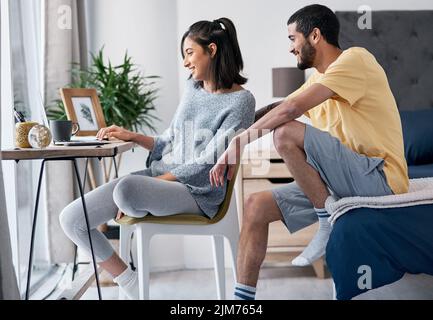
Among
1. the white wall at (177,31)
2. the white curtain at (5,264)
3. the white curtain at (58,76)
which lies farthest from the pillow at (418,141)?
the white curtain at (5,264)

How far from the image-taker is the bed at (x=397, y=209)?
188 cm

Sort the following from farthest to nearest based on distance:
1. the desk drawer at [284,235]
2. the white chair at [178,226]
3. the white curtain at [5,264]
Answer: the desk drawer at [284,235], the white chair at [178,226], the white curtain at [5,264]

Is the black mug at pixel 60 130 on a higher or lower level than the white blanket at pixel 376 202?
higher

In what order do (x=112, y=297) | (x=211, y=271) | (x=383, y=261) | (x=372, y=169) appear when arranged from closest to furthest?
(x=383, y=261)
(x=372, y=169)
(x=112, y=297)
(x=211, y=271)

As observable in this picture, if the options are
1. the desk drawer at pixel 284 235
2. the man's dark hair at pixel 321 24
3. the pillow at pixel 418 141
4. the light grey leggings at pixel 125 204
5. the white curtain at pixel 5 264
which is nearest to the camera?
the white curtain at pixel 5 264

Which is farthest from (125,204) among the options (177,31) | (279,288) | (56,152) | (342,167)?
(177,31)

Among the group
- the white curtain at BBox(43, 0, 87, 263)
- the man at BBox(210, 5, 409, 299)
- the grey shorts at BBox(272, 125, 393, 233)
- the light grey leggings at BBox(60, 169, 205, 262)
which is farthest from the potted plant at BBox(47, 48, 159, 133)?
the grey shorts at BBox(272, 125, 393, 233)

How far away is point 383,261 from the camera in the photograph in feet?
6.24

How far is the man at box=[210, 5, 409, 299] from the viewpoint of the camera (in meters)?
1.96

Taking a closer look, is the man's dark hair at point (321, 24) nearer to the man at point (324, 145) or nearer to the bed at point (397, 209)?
the man at point (324, 145)

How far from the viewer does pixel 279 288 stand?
2914mm

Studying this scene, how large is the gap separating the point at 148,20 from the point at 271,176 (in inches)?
39.8
